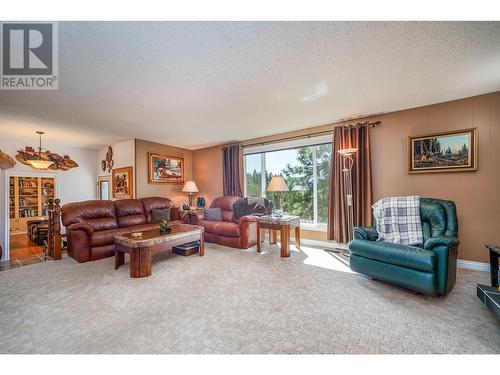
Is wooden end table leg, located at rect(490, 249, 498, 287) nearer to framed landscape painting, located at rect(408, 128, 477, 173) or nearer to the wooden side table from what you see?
framed landscape painting, located at rect(408, 128, 477, 173)

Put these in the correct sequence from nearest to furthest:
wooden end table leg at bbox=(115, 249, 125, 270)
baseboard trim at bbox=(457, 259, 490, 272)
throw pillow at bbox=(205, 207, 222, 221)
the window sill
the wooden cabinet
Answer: baseboard trim at bbox=(457, 259, 490, 272) < wooden end table leg at bbox=(115, 249, 125, 270) < the window sill < throw pillow at bbox=(205, 207, 222, 221) < the wooden cabinet

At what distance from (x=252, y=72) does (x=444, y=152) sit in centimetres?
308

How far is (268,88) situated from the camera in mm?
2537

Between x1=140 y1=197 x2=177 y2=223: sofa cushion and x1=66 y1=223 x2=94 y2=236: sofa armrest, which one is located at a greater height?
x1=140 y1=197 x2=177 y2=223: sofa cushion

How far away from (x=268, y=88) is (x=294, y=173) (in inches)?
94.2

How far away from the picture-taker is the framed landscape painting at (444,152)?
2.87m

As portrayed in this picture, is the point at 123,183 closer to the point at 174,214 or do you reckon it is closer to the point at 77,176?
the point at 174,214

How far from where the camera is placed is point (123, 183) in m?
5.27

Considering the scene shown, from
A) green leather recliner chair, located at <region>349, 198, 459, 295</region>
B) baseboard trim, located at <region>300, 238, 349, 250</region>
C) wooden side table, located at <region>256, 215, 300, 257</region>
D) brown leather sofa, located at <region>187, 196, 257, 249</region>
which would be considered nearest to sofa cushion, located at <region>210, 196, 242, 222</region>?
brown leather sofa, located at <region>187, 196, 257, 249</region>

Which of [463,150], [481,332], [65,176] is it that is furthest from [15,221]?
[463,150]

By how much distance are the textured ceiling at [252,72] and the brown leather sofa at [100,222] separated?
165cm

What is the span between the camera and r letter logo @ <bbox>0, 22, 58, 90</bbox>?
5.21 feet

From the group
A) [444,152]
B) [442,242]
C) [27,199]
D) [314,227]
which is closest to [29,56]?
[442,242]

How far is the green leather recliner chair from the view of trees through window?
1.53 meters
